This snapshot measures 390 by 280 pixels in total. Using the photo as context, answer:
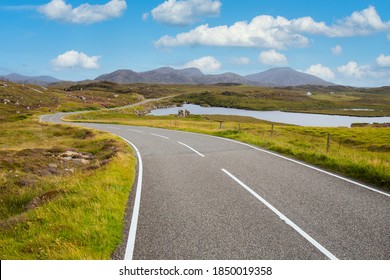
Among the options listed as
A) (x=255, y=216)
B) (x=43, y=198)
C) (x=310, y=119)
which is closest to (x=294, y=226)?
(x=255, y=216)

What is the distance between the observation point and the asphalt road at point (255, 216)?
18.9ft

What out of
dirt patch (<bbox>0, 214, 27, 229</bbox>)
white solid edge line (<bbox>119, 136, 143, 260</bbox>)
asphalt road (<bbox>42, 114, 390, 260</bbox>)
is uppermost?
asphalt road (<bbox>42, 114, 390, 260</bbox>)

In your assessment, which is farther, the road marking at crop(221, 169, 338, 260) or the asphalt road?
the asphalt road

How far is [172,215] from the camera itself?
7609mm

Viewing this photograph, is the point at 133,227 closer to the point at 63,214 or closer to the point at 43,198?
the point at 63,214

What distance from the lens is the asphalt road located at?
576cm

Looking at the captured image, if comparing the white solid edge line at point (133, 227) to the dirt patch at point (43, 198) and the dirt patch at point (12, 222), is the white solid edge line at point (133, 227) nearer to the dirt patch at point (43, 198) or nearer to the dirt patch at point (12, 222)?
the dirt patch at point (43, 198)

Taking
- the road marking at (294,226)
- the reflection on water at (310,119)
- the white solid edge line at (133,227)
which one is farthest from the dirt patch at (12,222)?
the reflection on water at (310,119)

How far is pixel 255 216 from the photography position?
7.48 meters

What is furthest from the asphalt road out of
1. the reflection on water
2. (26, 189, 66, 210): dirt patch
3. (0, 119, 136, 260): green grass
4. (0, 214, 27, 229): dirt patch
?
the reflection on water

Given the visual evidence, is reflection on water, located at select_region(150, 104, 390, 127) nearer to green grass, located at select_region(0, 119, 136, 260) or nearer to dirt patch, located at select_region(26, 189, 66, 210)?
green grass, located at select_region(0, 119, 136, 260)

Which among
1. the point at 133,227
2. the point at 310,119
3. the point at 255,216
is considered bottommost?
the point at 310,119

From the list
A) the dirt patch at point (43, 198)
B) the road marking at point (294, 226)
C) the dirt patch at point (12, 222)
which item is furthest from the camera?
the dirt patch at point (43, 198)
